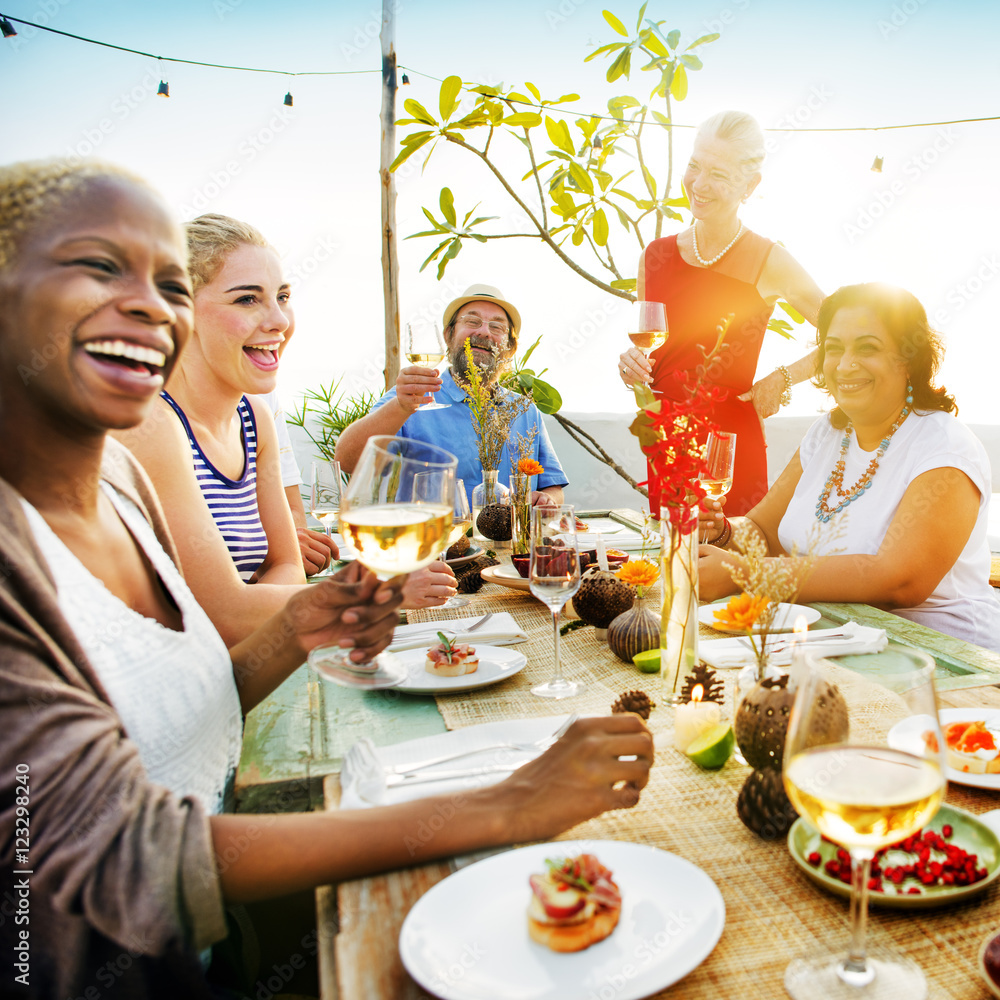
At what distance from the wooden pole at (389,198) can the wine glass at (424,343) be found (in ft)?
7.47

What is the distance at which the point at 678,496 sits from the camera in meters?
1.18

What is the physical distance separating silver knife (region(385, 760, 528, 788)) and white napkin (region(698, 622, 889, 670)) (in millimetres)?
546

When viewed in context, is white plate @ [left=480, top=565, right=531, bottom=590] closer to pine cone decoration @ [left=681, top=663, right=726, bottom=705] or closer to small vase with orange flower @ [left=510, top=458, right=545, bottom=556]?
small vase with orange flower @ [left=510, top=458, right=545, bottom=556]

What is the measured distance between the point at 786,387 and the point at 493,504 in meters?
1.29

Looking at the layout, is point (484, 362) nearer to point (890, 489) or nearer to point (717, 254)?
point (717, 254)

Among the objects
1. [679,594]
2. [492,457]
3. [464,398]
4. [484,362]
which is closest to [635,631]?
[679,594]

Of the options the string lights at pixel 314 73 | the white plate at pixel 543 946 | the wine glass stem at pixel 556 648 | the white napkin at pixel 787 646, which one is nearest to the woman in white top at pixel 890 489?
the white napkin at pixel 787 646

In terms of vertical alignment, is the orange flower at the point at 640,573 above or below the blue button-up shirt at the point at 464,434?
above

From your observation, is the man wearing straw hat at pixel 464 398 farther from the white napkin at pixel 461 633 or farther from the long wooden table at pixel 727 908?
the long wooden table at pixel 727 908

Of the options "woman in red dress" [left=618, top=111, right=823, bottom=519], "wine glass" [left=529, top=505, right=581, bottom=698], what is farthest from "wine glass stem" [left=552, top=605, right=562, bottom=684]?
"woman in red dress" [left=618, top=111, right=823, bottom=519]

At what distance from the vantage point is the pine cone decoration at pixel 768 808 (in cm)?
81

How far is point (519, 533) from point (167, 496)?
3.90 ft

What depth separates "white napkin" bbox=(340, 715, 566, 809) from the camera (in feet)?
2.84

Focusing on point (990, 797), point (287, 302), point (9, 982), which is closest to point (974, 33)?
point (287, 302)
